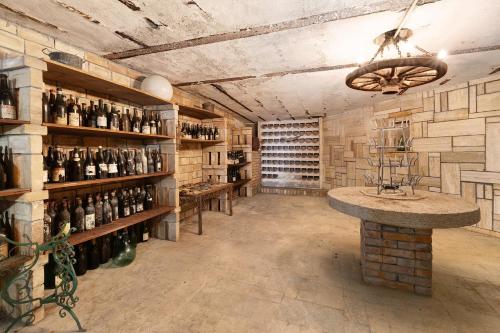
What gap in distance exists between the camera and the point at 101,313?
175cm

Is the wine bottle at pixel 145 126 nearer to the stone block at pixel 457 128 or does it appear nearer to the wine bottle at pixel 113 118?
the wine bottle at pixel 113 118

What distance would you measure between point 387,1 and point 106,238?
3.35 metres

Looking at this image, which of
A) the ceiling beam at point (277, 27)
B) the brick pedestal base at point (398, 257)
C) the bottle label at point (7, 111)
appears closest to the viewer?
the bottle label at point (7, 111)

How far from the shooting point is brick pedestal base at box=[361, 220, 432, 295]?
6.40 ft

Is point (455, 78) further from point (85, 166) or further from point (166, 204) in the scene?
point (85, 166)

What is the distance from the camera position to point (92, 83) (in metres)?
2.33

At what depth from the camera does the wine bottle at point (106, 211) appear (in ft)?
8.30

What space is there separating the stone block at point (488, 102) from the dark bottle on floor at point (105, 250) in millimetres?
5278

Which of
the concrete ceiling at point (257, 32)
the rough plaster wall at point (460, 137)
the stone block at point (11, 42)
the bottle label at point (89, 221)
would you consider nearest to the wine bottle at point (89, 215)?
the bottle label at point (89, 221)

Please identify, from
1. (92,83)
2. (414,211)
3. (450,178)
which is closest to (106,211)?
(92,83)

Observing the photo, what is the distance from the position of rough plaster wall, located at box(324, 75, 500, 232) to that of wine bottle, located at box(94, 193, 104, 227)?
4928mm

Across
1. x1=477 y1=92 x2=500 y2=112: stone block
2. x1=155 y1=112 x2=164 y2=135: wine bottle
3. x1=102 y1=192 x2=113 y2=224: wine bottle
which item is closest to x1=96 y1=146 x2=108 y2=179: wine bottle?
x1=102 y1=192 x2=113 y2=224: wine bottle

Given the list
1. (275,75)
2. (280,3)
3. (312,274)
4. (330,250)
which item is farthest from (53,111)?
(330,250)

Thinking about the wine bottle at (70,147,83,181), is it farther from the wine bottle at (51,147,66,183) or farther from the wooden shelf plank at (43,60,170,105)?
the wooden shelf plank at (43,60,170,105)
